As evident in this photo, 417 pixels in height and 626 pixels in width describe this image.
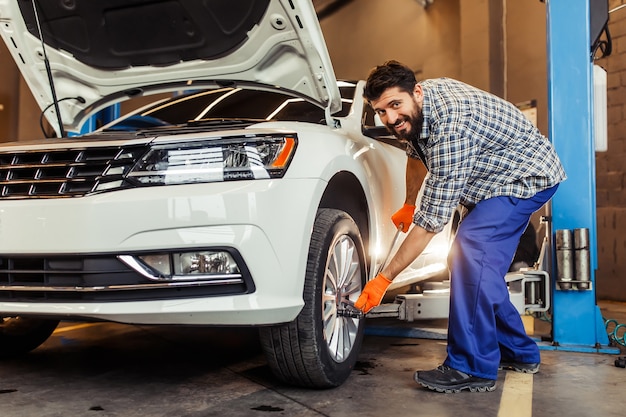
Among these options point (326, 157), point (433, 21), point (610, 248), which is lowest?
point (610, 248)

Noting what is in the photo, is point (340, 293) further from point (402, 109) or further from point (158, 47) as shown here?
point (158, 47)

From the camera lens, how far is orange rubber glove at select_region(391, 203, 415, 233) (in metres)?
3.04

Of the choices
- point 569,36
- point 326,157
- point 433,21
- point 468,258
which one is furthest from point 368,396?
point 433,21

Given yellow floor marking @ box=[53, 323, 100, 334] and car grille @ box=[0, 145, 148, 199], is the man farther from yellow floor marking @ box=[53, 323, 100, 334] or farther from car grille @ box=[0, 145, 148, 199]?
yellow floor marking @ box=[53, 323, 100, 334]

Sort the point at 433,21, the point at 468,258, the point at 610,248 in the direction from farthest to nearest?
the point at 433,21 < the point at 610,248 < the point at 468,258

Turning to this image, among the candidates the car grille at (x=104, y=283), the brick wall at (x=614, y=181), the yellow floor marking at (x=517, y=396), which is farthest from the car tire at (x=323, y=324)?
the brick wall at (x=614, y=181)

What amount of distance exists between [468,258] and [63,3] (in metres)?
2.21

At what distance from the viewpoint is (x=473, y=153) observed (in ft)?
8.49

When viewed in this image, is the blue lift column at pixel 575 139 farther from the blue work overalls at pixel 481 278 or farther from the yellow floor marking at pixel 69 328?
the yellow floor marking at pixel 69 328

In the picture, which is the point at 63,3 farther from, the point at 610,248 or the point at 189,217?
the point at 610,248

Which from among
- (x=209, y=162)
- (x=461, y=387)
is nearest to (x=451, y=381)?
(x=461, y=387)

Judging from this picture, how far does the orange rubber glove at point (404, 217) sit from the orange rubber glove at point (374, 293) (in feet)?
1.66

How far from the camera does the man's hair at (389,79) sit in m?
2.56

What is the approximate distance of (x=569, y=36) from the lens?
340 cm
